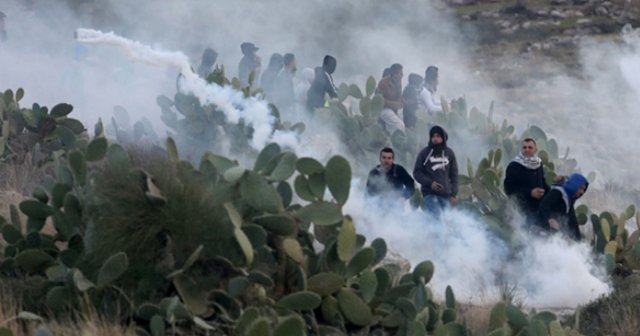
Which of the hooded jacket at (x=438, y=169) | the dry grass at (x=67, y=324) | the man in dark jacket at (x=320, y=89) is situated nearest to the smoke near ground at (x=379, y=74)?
the hooded jacket at (x=438, y=169)

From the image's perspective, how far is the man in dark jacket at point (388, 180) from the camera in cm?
949

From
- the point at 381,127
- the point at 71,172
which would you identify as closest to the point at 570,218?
the point at 381,127

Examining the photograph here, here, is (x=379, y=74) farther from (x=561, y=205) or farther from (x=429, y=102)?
(x=561, y=205)

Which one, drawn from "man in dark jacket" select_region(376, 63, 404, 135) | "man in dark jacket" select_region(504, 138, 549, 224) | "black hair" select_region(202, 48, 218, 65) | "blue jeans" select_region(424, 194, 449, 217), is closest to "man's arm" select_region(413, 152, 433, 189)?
"blue jeans" select_region(424, 194, 449, 217)

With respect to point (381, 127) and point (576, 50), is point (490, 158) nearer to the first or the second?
point (381, 127)

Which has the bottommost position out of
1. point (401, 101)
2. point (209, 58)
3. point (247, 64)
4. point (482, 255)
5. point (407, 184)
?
point (482, 255)

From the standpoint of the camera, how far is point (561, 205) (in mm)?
9312

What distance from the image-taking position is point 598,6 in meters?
26.3

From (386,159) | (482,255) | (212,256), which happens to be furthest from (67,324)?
(482,255)

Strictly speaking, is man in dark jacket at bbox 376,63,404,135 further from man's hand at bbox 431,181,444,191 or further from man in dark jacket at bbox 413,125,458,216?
man's hand at bbox 431,181,444,191

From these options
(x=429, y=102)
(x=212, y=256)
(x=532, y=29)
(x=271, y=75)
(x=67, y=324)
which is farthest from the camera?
(x=532, y=29)

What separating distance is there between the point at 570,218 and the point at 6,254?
183 inches

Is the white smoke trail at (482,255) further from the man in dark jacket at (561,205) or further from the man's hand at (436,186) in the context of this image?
the man's hand at (436,186)

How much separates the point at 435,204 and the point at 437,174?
25 cm
